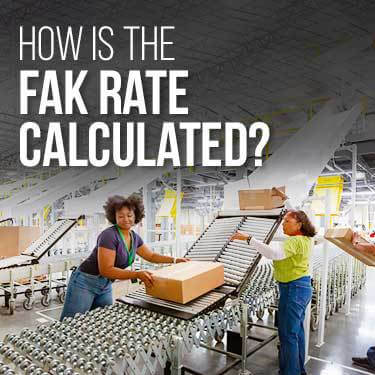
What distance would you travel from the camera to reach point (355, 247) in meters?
2.89

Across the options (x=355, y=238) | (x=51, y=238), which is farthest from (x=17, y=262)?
(x=355, y=238)

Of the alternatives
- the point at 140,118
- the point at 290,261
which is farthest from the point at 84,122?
the point at 290,261

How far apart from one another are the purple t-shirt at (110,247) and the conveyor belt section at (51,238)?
3.50m

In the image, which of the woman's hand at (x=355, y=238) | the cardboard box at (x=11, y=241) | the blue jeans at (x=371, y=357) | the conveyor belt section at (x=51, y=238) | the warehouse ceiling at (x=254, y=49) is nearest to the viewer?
the woman's hand at (x=355, y=238)

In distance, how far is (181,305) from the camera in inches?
91.0

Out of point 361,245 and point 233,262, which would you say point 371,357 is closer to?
point 361,245

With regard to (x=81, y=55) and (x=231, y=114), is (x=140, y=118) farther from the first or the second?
(x=81, y=55)

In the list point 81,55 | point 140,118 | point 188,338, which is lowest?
point 188,338

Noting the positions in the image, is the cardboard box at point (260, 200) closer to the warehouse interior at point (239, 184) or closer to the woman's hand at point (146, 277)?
the warehouse interior at point (239, 184)

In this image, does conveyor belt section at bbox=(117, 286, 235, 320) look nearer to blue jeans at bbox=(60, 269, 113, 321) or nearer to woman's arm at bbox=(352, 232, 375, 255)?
blue jeans at bbox=(60, 269, 113, 321)

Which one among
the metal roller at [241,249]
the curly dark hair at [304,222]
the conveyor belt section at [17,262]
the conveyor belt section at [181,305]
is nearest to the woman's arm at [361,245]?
the curly dark hair at [304,222]

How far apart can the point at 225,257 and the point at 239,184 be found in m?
1.72

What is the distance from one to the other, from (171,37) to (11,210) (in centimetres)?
554

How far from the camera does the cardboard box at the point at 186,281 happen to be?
7.60 feet
